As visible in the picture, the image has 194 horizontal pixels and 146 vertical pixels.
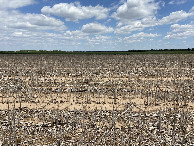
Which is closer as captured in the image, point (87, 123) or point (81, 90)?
point (87, 123)

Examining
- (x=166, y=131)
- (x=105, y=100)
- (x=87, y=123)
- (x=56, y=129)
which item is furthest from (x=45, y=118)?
(x=166, y=131)

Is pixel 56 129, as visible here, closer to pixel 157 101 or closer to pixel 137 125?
pixel 137 125

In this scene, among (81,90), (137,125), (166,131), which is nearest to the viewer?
(166,131)

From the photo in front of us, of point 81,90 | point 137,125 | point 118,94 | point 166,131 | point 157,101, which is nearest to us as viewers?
point 166,131

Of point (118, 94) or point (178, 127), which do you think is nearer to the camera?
point (178, 127)

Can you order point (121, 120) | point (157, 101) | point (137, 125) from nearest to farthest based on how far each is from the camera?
point (137, 125) → point (121, 120) → point (157, 101)

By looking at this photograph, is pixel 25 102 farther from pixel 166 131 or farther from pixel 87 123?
pixel 166 131

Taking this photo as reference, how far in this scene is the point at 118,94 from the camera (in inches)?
538

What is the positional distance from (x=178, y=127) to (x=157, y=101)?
376 cm

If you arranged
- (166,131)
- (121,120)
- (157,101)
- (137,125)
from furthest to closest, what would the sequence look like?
(157,101), (121,120), (137,125), (166,131)

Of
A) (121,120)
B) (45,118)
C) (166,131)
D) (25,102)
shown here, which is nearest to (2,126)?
(45,118)

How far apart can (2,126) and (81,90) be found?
7358 millimetres

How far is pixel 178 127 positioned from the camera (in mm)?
8141

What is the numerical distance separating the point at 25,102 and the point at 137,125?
725 cm
